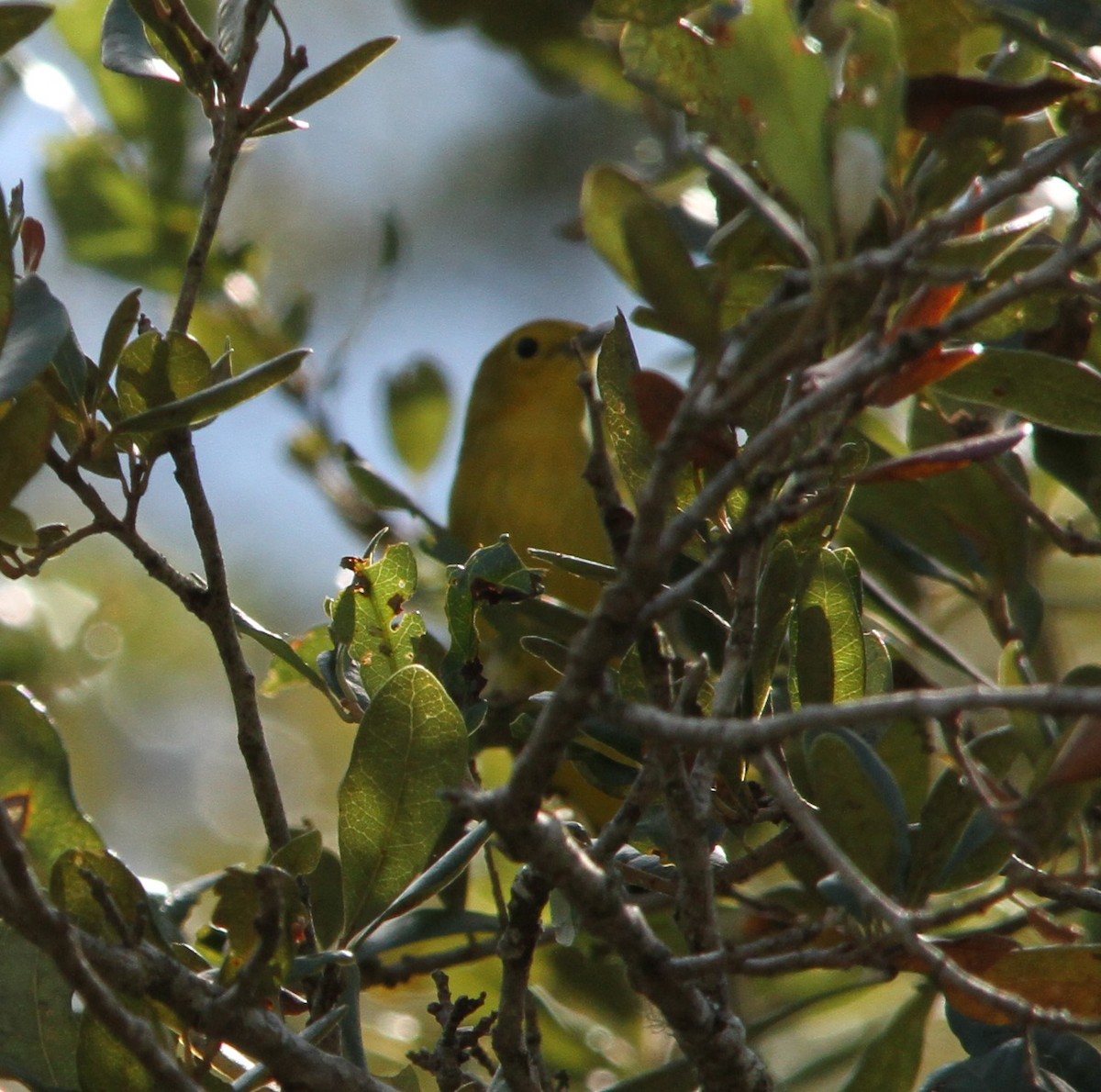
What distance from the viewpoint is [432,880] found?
1387mm

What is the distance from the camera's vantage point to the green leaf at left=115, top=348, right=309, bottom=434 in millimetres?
1264

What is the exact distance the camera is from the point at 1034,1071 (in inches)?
56.1

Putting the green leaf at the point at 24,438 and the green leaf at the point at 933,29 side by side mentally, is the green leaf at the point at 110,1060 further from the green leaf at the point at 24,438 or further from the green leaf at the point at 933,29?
the green leaf at the point at 933,29

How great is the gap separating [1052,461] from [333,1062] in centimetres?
116

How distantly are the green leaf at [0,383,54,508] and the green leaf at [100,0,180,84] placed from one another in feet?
1.69

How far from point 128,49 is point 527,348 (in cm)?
381

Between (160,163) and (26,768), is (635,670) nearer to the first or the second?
(26,768)

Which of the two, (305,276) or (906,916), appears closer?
(906,916)

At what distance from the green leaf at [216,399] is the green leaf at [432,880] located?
0.45 m

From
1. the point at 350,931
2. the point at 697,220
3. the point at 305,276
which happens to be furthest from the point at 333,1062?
the point at 305,276

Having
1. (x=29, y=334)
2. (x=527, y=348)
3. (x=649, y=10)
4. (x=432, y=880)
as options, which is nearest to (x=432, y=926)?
(x=432, y=880)

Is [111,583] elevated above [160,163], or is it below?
below

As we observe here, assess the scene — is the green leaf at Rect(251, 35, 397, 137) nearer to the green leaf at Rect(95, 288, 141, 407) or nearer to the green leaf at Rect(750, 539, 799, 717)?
the green leaf at Rect(95, 288, 141, 407)

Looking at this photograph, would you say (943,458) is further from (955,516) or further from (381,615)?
(955,516)
